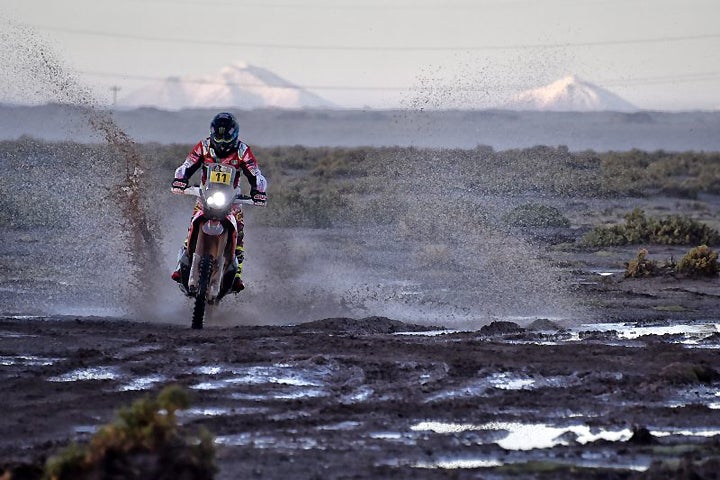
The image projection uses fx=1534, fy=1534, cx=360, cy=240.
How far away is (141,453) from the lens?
741 cm

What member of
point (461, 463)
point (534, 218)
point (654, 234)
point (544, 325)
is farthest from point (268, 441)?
point (534, 218)

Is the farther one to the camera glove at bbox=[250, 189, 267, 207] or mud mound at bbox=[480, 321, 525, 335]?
glove at bbox=[250, 189, 267, 207]

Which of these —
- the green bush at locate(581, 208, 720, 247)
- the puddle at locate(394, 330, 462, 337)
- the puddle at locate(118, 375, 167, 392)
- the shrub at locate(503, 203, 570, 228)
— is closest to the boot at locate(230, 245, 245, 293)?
the puddle at locate(394, 330, 462, 337)

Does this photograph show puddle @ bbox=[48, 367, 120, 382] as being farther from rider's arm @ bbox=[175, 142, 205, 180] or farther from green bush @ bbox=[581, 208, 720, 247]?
green bush @ bbox=[581, 208, 720, 247]

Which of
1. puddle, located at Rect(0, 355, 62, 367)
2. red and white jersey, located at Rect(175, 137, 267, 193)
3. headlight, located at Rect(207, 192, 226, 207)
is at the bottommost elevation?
puddle, located at Rect(0, 355, 62, 367)

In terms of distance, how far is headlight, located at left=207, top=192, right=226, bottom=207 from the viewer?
1559cm

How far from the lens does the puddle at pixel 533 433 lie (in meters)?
9.70

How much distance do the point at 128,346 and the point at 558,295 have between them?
732 cm

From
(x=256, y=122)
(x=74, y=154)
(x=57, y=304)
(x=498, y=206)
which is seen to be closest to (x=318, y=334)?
(x=57, y=304)

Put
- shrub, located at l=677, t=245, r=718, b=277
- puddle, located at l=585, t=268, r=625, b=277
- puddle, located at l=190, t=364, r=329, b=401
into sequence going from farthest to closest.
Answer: puddle, located at l=585, t=268, r=625, b=277
shrub, located at l=677, t=245, r=718, b=277
puddle, located at l=190, t=364, r=329, b=401

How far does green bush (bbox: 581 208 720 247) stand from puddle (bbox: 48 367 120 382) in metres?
18.1

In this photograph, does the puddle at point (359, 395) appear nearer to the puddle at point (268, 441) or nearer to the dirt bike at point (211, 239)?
the puddle at point (268, 441)

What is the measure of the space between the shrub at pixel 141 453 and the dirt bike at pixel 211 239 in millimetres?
8141

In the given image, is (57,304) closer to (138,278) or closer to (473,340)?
(138,278)
